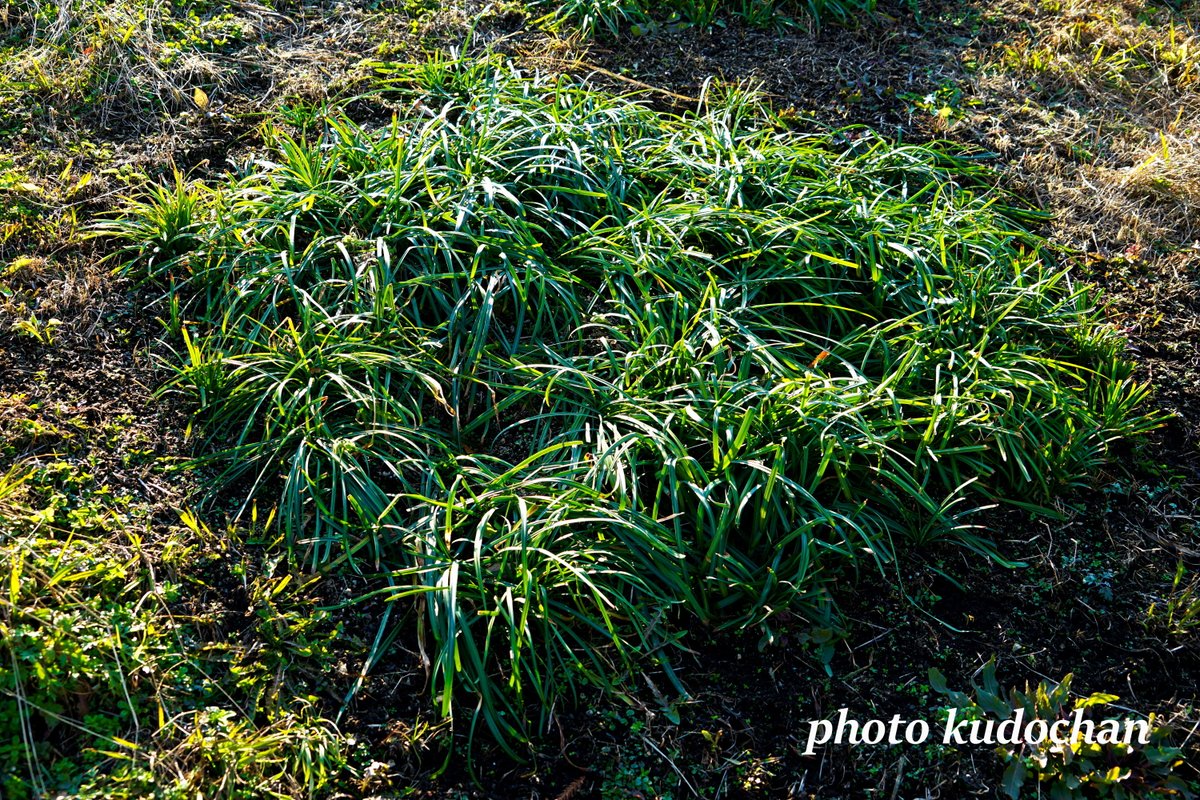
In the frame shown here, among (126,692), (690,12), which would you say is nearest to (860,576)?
(126,692)

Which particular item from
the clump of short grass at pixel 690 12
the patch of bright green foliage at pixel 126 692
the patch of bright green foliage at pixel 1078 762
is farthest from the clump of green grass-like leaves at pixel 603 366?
the clump of short grass at pixel 690 12

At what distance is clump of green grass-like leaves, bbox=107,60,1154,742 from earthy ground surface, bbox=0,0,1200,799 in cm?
15

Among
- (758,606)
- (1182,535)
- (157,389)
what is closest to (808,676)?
(758,606)

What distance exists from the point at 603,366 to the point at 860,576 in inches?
42.6

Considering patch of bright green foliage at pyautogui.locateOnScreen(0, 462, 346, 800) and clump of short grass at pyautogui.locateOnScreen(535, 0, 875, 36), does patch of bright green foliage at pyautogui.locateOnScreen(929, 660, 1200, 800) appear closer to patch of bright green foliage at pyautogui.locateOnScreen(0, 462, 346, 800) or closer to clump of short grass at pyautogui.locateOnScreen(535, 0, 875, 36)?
patch of bright green foliage at pyautogui.locateOnScreen(0, 462, 346, 800)

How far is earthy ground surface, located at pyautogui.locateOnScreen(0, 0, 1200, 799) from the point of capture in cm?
276

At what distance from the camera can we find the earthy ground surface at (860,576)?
9.05 ft

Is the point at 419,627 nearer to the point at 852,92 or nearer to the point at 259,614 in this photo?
the point at 259,614

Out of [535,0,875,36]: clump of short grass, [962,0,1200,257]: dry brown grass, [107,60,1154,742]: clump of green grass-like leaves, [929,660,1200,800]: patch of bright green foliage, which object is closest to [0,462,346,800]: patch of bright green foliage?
[107,60,1154,742]: clump of green grass-like leaves

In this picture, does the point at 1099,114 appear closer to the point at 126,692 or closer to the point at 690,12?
the point at 690,12

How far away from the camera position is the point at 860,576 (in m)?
3.19

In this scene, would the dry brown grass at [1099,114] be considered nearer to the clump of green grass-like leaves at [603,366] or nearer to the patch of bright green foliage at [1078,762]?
the clump of green grass-like leaves at [603,366]

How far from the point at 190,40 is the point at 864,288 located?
3.30 metres

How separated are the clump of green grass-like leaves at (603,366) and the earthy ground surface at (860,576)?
0.15m
